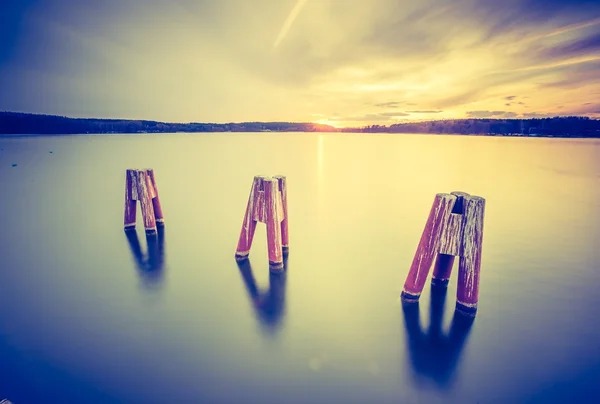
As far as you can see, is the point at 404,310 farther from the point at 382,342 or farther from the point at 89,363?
the point at 89,363

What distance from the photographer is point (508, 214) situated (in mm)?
13430

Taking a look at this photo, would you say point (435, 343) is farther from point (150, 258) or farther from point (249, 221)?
point (150, 258)

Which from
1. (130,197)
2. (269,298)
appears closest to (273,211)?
(269,298)

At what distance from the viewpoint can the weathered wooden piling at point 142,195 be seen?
8109mm

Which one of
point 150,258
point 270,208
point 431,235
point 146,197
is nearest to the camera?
point 431,235

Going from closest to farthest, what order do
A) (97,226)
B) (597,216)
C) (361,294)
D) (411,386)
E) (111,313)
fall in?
1. (411,386)
2. (111,313)
3. (361,294)
4. (97,226)
5. (597,216)

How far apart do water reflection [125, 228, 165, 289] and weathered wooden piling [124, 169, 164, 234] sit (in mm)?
314

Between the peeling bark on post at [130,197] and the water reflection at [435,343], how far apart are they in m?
7.13

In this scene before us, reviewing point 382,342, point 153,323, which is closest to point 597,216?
point 382,342

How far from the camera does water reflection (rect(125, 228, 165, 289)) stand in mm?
6988

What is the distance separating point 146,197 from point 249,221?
3.55 meters

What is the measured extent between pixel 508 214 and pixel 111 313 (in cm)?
1463

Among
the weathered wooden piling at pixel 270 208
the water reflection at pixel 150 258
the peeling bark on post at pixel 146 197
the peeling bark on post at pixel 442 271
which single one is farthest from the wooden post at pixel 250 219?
the peeling bark on post at pixel 442 271

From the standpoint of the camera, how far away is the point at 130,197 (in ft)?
28.5
